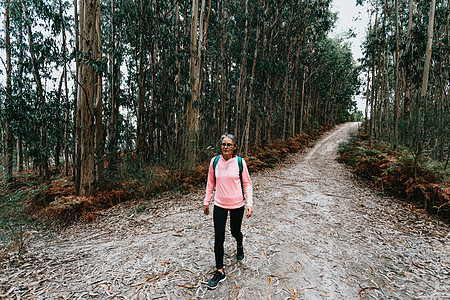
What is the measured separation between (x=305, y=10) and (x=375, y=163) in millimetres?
10717

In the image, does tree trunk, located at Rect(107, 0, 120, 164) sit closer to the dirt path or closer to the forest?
the forest

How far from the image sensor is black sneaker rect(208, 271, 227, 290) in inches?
91.4

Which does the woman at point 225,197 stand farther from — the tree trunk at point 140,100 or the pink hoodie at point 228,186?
the tree trunk at point 140,100

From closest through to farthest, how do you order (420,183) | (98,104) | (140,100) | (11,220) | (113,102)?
(11,220) < (420,183) < (98,104) < (140,100) < (113,102)

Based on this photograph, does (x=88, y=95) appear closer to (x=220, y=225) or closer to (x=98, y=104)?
(x=98, y=104)

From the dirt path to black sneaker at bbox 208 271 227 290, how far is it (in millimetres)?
61

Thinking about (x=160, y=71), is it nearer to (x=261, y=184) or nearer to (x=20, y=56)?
(x=20, y=56)

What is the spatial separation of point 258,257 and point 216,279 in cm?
75

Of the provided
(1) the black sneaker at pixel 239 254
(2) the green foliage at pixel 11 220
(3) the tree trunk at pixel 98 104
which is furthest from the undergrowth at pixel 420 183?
(3) the tree trunk at pixel 98 104

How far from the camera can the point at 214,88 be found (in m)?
11.8

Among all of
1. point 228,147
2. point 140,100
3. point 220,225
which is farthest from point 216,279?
point 140,100

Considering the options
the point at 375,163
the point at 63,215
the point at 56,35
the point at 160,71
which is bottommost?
the point at 63,215

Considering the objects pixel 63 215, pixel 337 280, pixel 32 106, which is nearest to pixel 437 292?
pixel 337 280

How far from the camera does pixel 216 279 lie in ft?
7.75
